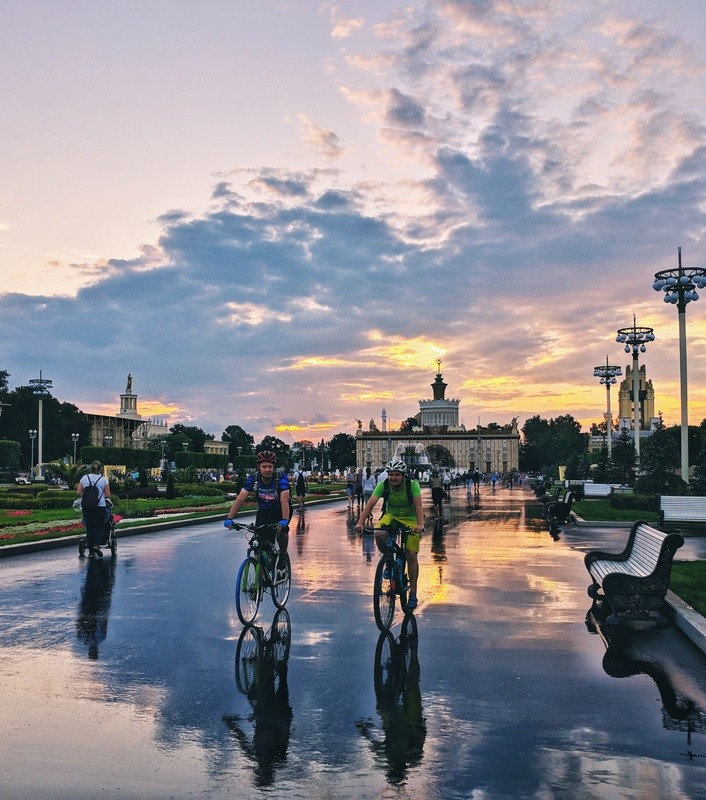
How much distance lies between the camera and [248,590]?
9.15 m

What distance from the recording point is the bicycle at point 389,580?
889 centimetres

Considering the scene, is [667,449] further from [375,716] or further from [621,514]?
[375,716]

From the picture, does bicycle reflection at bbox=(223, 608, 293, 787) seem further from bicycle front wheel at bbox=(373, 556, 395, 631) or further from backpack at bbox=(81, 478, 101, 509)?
backpack at bbox=(81, 478, 101, 509)

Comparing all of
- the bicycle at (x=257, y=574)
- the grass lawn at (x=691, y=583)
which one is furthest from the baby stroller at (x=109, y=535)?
the grass lawn at (x=691, y=583)

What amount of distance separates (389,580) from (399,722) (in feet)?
10.7

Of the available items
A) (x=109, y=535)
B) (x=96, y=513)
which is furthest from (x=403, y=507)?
(x=109, y=535)

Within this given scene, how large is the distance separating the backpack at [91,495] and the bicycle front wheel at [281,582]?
6.53 m

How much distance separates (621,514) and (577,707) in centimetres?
2238

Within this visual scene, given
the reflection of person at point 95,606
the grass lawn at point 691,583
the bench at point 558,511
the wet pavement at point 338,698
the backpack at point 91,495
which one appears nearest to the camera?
the wet pavement at point 338,698

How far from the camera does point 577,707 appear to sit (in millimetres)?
6391

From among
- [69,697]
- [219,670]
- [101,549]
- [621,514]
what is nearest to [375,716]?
[219,670]

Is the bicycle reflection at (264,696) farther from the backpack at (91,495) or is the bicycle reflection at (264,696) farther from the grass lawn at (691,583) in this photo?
the backpack at (91,495)

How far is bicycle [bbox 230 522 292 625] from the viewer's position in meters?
9.03

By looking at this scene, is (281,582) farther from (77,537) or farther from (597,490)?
(597,490)
